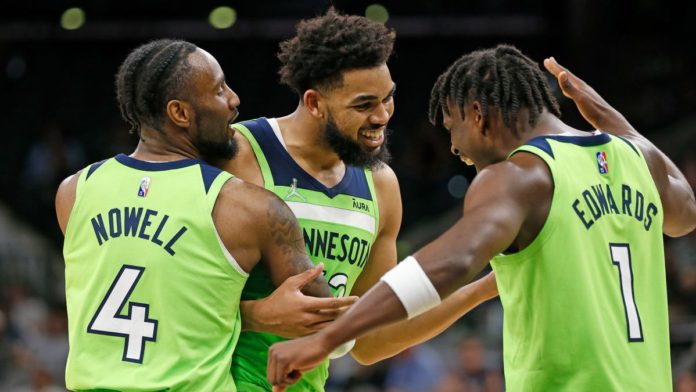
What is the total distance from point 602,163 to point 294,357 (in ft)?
4.48

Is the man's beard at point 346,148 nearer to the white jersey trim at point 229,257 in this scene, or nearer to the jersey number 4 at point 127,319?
the white jersey trim at point 229,257

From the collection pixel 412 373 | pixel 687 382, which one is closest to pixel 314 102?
pixel 687 382

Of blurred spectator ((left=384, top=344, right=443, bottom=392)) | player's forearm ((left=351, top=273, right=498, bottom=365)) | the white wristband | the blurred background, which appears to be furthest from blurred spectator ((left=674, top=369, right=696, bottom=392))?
the white wristband

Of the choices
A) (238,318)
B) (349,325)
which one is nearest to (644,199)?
(349,325)

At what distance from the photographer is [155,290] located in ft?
Answer: 13.4

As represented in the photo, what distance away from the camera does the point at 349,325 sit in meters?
3.75

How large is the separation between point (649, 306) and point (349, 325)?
3.97 ft

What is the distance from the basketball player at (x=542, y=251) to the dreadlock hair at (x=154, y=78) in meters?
1.07

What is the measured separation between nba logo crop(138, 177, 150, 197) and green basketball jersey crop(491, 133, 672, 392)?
4.46 ft

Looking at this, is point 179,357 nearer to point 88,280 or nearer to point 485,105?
point 88,280

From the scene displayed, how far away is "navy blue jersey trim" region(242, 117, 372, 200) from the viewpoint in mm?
4949

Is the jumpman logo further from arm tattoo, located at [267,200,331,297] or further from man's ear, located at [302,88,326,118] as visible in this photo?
arm tattoo, located at [267,200,331,297]

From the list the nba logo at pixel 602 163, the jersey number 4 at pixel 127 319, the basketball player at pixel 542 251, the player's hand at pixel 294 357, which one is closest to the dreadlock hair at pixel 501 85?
the basketball player at pixel 542 251

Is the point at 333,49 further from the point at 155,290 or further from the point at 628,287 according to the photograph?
the point at 628,287
